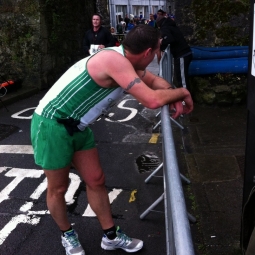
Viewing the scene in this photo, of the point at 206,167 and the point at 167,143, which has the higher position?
the point at 167,143

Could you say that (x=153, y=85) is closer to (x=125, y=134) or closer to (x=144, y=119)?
(x=125, y=134)

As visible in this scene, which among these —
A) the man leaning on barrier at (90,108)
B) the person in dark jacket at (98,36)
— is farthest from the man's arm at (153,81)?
the person in dark jacket at (98,36)

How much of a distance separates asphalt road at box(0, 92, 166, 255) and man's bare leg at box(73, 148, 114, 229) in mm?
373

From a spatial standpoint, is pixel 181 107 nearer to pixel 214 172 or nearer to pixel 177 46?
pixel 214 172

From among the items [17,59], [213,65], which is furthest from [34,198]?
[17,59]

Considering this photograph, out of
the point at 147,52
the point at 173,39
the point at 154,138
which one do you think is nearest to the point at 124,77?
the point at 147,52

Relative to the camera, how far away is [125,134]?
620cm

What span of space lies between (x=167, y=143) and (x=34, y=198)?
2.48m

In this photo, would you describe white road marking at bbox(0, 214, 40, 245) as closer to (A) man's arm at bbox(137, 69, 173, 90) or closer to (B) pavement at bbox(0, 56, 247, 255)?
(B) pavement at bbox(0, 56, 247, 255)

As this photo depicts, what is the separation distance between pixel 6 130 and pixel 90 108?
439cm

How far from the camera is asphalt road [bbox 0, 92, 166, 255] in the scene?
3322 millimetres

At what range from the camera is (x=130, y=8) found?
4344cm

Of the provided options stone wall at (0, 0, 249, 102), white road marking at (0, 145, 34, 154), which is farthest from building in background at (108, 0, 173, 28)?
white road marking at (0, 145, 34, 154)

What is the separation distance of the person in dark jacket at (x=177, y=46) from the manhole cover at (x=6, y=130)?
304 cm
